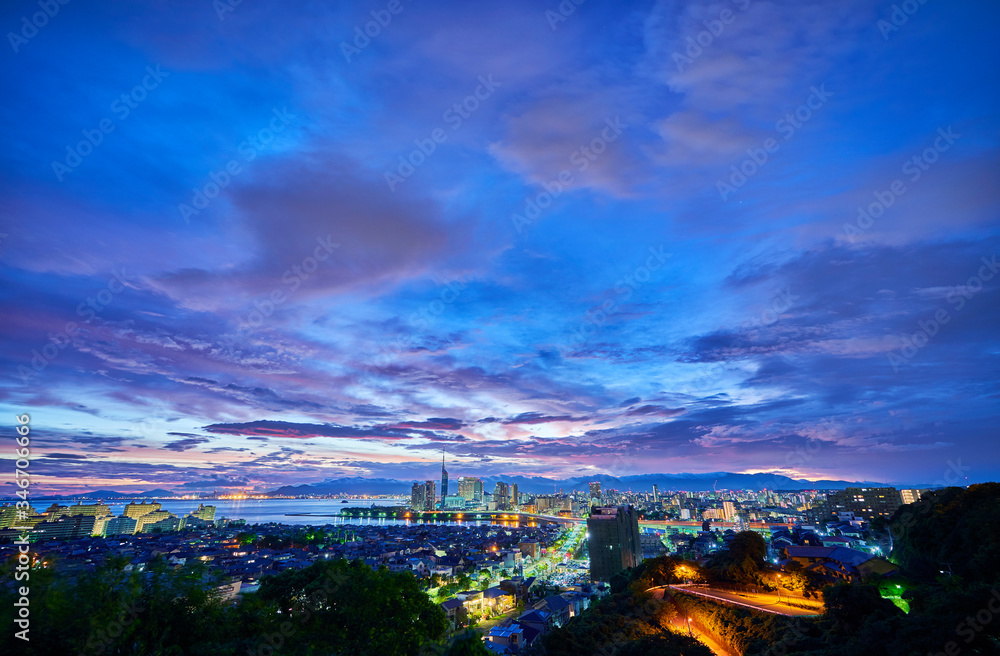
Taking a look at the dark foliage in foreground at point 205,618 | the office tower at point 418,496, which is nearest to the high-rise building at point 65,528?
the dark foliage in foreground at point 205,618

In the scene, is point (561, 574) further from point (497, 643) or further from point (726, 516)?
point (726, 516)

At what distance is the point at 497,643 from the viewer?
23.5 meters

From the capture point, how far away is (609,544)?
48.6 metres

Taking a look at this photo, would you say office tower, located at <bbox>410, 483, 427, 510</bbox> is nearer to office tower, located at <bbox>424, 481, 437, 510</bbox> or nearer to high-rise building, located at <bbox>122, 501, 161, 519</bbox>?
office tower, located at <bbox>424, 481, 437, 510</bbox>

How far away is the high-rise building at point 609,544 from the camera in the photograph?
158 feet

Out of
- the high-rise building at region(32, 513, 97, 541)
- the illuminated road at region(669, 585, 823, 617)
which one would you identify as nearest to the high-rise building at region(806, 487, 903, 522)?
the illuminated road at region(669, 585, 823, 617)

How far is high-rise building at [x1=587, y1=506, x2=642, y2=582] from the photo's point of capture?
48.2 m

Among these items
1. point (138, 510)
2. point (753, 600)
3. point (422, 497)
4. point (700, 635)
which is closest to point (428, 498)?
point (422, 497)

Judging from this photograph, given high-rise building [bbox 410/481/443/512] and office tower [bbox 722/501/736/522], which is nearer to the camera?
office tower [bbox 722/501/736/522]

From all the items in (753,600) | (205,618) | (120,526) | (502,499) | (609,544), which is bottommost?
(502,499)

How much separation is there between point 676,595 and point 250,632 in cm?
2287

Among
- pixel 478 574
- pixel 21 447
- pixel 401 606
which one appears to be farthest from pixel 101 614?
pixel 478 574

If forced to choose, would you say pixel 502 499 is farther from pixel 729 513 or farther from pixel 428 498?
pixel 729 513

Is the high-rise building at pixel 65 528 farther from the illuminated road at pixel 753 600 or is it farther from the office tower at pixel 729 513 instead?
the office tower at pixel 729 513
